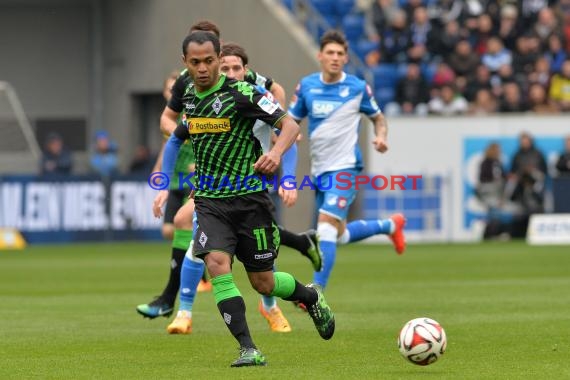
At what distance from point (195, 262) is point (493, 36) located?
18029 mm

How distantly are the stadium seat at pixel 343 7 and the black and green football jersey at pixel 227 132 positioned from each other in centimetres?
2100

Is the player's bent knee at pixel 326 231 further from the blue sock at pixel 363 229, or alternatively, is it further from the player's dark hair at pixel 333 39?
the player's dark hair at pixel 333 39

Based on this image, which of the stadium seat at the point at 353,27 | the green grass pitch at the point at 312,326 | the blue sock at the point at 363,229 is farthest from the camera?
the stadium seat at the point at 353,27

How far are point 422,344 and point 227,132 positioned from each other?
1759mm

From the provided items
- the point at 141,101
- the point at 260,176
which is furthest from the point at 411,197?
the point at 260,176

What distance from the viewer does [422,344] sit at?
7.78m

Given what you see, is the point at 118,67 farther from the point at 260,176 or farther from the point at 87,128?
the point at 260,176

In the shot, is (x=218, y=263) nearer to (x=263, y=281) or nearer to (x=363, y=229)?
(x=263, y=281)

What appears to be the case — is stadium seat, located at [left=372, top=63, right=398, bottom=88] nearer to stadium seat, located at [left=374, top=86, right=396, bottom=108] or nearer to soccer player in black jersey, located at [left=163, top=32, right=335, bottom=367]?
A: stadium seat, located at [left=374, top=86, right=396, bottom=108]

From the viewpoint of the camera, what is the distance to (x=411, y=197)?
1028 inches

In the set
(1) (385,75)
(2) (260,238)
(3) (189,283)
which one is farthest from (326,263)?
(1) (385,75)

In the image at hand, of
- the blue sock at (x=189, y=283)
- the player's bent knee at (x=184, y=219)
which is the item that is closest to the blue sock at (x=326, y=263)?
the player's bent knee at (x=184, y=219)

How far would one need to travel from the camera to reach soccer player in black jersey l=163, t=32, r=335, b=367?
26.7 feet

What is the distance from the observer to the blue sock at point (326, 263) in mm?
12070
